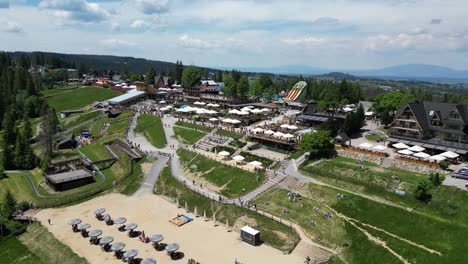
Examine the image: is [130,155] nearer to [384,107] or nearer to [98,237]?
[98,237]

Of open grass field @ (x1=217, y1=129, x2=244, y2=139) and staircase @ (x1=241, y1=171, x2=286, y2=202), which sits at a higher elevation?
open grass field @ (x1=217, y1=129, x2=244, y2=139)

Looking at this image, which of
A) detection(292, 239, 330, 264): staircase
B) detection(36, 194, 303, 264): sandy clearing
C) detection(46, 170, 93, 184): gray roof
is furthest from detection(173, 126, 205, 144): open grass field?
detection(292, 239, 330, 264): staircase

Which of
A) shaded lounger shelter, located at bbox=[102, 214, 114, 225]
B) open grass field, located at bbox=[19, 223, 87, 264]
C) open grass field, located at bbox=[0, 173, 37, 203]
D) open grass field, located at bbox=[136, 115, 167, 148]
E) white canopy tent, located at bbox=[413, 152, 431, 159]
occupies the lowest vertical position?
Answer: open grass field, located at bbox=[0, 173, 37, 203]

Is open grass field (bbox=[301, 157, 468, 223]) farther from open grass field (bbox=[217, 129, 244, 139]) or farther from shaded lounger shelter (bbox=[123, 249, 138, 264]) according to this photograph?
shaded lounger shelter (bbox=[123, 249, 138, 264])

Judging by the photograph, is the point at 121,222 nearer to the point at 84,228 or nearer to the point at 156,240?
the point at 84,228

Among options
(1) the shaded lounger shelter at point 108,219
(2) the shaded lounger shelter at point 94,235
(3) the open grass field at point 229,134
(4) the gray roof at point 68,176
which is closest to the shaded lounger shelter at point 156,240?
(2) the shaded lounger shelter at point 94,235

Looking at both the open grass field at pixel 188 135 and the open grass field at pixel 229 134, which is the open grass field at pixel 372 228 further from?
the open grass field at pixel 188 135

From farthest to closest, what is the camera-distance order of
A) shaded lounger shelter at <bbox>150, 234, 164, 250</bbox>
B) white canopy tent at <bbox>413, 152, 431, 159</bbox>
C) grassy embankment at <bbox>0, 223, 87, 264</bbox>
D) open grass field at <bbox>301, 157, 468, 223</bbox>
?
white canopy tent at <bbox>413, 152, 431, 159</bbox> → open grass field at <bbox>301, 157, 468, 223</bbox> → grassy embankment at <bbox>0, 223, 87, 264</bbox> → shaded lounger shelter at <bbox>150, 234, 164, 250</bbox>
